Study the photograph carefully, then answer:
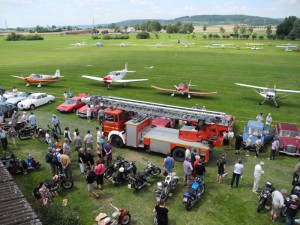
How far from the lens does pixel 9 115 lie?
70.7 ft

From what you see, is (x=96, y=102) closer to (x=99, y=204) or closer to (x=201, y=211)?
(x=99, y=204)

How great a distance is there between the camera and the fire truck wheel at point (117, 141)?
52.9 feet

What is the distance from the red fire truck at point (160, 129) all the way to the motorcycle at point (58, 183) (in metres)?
4.64

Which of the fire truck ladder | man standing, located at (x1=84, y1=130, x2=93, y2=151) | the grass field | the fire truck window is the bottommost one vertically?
the grass field

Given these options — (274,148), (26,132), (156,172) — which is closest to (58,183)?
(156,172)

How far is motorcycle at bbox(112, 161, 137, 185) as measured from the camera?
12141 millimetres

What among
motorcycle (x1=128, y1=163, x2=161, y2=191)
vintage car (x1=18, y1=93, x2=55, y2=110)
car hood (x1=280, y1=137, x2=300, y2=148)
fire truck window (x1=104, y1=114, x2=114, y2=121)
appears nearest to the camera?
motorcycle (x1=128, y1=163, x2=161, y2=191)

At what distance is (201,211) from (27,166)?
29.4 ft

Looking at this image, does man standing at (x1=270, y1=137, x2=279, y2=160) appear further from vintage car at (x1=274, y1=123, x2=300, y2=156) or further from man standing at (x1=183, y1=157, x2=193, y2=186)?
man standing at (x1=183, y1=157, x2=193, y2=186)

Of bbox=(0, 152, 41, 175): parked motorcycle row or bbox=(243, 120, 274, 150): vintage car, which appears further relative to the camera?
bbox=(243, 120, 274, 150): vintage car

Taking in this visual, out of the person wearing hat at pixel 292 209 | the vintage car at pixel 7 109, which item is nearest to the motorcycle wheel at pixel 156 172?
the person wearing hat at pixel 292 209

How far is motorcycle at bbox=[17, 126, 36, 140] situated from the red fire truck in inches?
205

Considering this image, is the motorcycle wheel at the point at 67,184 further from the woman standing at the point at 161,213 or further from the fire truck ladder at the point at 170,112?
the fire truck ladder at the point at 170,112

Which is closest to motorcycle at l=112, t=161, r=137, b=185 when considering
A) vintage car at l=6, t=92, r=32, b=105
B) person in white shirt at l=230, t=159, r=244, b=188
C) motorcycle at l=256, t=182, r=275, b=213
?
person in white shirt at l=230, t=159, r=244, b=188
